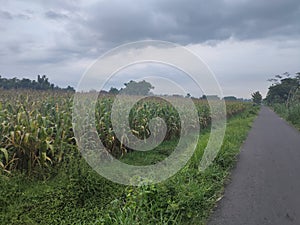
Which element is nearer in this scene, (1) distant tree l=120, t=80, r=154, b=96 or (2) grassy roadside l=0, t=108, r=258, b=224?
(2) grassy roadside l=0, t=108, r=258, b=224

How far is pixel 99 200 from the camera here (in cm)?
400

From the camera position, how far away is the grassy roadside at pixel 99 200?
3.32 m

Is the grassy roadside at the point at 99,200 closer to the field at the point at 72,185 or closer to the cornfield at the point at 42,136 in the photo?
the field at the point at 72,185

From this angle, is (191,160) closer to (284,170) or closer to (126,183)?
(126,183)

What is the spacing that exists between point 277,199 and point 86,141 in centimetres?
358

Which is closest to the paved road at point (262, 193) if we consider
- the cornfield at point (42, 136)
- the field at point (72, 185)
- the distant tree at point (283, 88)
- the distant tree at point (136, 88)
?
the field at point (72, 185)

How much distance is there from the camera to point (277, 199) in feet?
13.5

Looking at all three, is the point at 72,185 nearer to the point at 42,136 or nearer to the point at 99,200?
the point at 99,200

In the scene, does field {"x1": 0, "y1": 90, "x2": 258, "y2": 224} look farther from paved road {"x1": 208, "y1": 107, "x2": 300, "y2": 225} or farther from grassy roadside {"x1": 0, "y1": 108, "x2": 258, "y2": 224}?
paved road {"x1": 208, "y1": 107, "x2": 300, "y2": 225}

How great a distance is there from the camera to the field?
11.1 ft

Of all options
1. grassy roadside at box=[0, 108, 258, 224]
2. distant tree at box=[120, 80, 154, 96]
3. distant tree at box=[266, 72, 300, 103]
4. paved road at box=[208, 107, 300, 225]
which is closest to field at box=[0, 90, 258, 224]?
grassy roadside at box=[0, 108, 258, 224]

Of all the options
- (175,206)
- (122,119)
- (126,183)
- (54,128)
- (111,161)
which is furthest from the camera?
(122,119)

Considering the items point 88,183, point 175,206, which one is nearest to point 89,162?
point 88,183

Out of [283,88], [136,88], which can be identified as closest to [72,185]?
[136,88]
